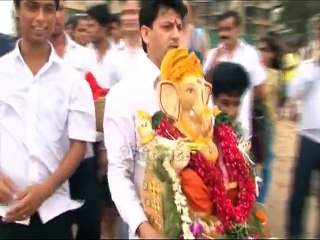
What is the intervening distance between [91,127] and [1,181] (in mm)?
479

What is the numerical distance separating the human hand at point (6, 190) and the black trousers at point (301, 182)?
298cm

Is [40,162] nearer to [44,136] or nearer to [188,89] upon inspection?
[44,136]

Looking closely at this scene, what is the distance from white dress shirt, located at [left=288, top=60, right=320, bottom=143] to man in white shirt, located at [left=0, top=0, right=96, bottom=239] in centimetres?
262

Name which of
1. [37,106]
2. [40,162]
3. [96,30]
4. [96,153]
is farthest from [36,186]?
[96,30]

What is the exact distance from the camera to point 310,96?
19.2ft

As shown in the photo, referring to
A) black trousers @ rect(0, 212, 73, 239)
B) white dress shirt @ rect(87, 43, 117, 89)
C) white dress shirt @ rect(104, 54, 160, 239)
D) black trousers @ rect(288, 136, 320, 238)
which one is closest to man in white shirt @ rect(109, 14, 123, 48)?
white dress shirt @ rect(87, 43, 117, 89)

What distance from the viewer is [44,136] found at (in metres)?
3.48

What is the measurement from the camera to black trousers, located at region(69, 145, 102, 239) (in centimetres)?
400

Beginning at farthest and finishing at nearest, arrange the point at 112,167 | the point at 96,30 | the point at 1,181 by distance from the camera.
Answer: the point at 96,30, the point at 1,181, the point at 112,167

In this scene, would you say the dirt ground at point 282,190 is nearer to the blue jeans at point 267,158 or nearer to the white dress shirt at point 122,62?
the blue jeans at point 267,158

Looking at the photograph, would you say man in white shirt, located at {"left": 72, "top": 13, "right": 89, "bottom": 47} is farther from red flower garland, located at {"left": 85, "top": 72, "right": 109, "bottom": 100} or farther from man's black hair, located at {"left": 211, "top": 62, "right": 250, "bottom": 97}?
man's black hair, located at {"left": 211, "top": 62, "right": 250, "bottom": 97}

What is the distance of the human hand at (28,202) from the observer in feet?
11.0

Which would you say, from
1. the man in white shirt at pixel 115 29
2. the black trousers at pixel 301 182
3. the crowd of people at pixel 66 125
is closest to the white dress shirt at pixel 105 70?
the man in white shirt at pixel 115 29

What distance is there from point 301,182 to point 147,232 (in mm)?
3272
